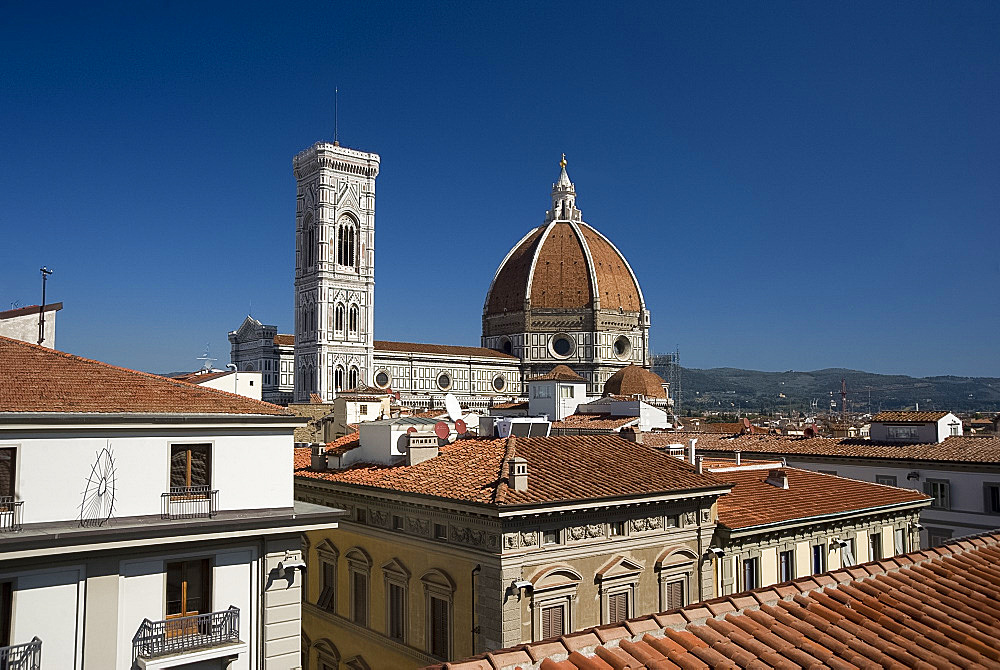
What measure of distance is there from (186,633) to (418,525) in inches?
221

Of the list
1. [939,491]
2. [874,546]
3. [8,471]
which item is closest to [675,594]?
[874,546]

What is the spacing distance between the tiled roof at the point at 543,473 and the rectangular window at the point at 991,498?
16469mm

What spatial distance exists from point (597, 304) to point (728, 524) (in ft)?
368

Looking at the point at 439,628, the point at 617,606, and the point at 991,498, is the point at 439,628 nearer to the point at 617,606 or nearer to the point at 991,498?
the point at 617,606

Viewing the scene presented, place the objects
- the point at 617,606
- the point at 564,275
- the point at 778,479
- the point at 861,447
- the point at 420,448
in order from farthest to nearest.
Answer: the point at 564,275 < the point at 861,447 < the point at 778,479 < the point at 420,448 < the point at 617,606

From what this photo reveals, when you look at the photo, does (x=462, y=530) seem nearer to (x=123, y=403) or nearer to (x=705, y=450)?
(x=123, y=403)

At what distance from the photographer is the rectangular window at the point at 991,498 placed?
30.3 meters

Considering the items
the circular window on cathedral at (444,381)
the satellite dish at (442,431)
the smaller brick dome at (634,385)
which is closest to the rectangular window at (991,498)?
the satellite dish at (442,431)

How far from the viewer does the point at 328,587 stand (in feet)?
67.7

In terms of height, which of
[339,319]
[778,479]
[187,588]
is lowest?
[187,588]

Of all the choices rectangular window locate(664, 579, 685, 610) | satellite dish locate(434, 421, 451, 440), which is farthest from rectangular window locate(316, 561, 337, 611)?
rectangular window locate(664, 579, 685, 610)

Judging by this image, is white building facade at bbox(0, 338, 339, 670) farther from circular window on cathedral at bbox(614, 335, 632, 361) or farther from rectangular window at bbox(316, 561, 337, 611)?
circular window on cathedral at bbox(614, 335, 632, 361)

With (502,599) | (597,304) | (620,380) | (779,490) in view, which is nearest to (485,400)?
(597,304)

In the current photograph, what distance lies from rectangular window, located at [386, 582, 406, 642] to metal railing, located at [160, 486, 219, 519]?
18.5ft
